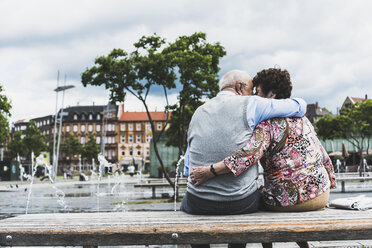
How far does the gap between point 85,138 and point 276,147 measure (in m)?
102

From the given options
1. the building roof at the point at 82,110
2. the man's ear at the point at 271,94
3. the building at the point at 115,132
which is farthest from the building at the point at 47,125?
the man's ear at the point at 271,94

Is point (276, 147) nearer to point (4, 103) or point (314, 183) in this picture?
point (314, 183)

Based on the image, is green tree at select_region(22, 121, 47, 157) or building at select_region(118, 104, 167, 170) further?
building at select_region(118, 104, 167, 170)

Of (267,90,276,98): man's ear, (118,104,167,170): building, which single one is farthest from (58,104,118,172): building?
(267,90,276,98): man's ear

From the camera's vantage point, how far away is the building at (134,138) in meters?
96.9

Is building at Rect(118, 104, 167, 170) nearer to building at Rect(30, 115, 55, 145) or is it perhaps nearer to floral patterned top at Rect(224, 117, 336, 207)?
building at Rect(30, 115, 55, 145)

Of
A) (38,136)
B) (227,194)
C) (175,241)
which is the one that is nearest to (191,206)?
(227,194)

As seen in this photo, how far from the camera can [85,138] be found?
332ft

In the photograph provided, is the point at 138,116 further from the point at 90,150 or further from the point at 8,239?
the point at 8,239

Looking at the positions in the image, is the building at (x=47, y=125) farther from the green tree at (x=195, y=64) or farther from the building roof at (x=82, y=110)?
the green tree at (x=195, y=64)

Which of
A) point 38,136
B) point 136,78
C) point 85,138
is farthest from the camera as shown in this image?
point 85,138

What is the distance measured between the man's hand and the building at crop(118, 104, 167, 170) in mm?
93582

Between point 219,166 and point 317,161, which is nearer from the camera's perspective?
point 219,166

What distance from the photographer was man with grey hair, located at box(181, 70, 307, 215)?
8.93 feet
